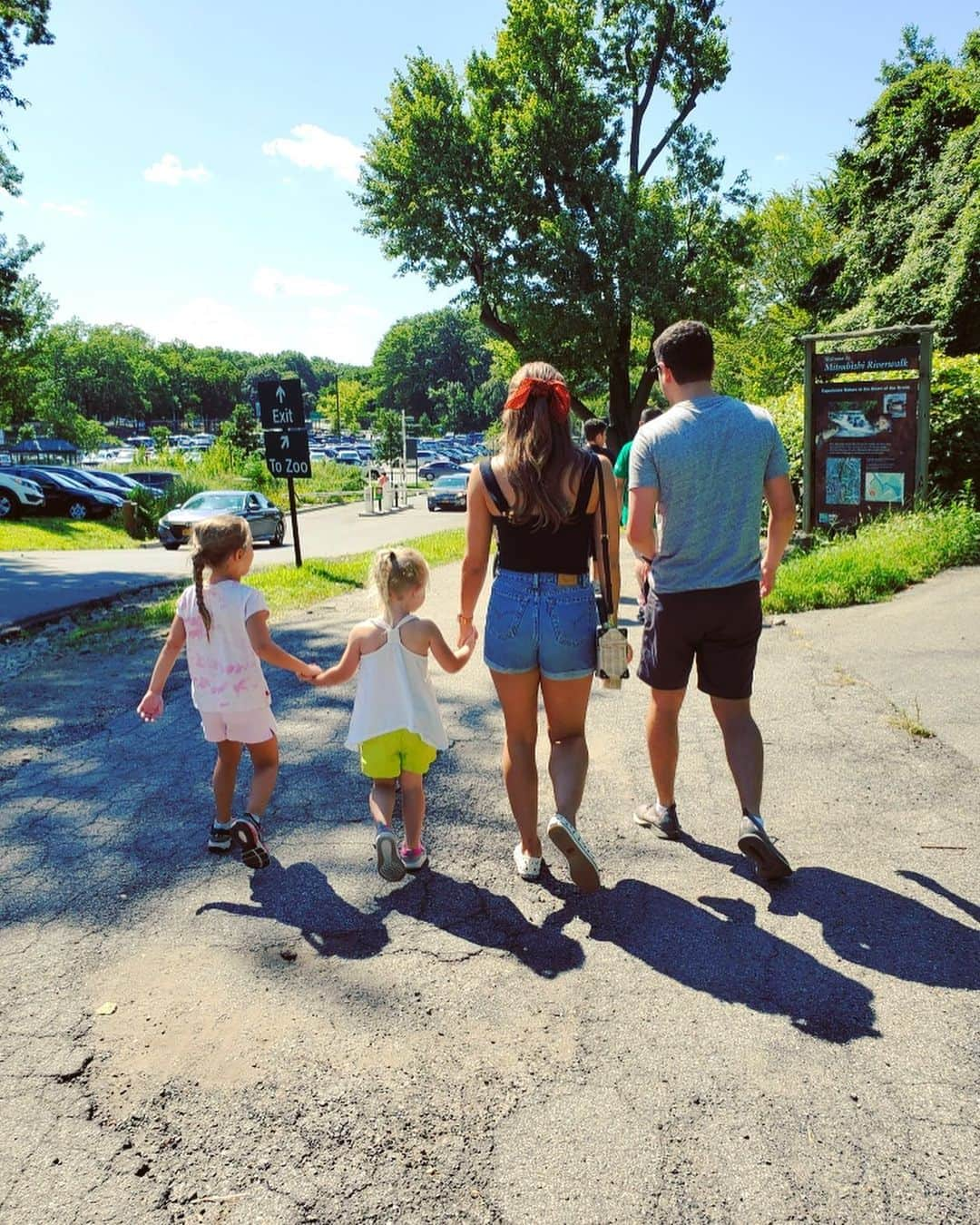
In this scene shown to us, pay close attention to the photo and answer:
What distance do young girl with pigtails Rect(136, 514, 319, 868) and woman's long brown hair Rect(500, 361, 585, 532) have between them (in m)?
1.18

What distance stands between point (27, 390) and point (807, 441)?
35.8m

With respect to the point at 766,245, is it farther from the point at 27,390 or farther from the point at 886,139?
the point at 27,390

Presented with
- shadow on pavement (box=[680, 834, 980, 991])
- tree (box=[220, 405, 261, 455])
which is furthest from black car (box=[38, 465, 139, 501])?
shadow on pavement (box=[680, 834, 980, 991])

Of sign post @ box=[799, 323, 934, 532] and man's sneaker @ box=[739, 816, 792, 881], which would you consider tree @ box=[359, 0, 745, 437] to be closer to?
sign post @ box=[799, 323, 934, 532]

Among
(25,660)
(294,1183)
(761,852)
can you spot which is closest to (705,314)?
(25,660)

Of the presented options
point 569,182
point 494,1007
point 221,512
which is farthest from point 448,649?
point 569,182

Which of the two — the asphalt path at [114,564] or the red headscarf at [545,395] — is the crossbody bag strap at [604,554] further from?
the asphalt path at [114,564]

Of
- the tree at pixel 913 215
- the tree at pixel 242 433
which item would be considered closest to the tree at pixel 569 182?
the tree at pixel 913 215

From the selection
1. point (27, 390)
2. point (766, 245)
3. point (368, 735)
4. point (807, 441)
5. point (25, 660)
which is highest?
point (766, 245)

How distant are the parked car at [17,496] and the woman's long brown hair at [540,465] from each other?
2838 cm

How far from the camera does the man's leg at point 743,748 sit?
3527 mm

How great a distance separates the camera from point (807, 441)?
10.8m

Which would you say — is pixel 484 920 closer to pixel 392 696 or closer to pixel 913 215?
pixel 392 696

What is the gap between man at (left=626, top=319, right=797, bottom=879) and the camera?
3.42 metres
